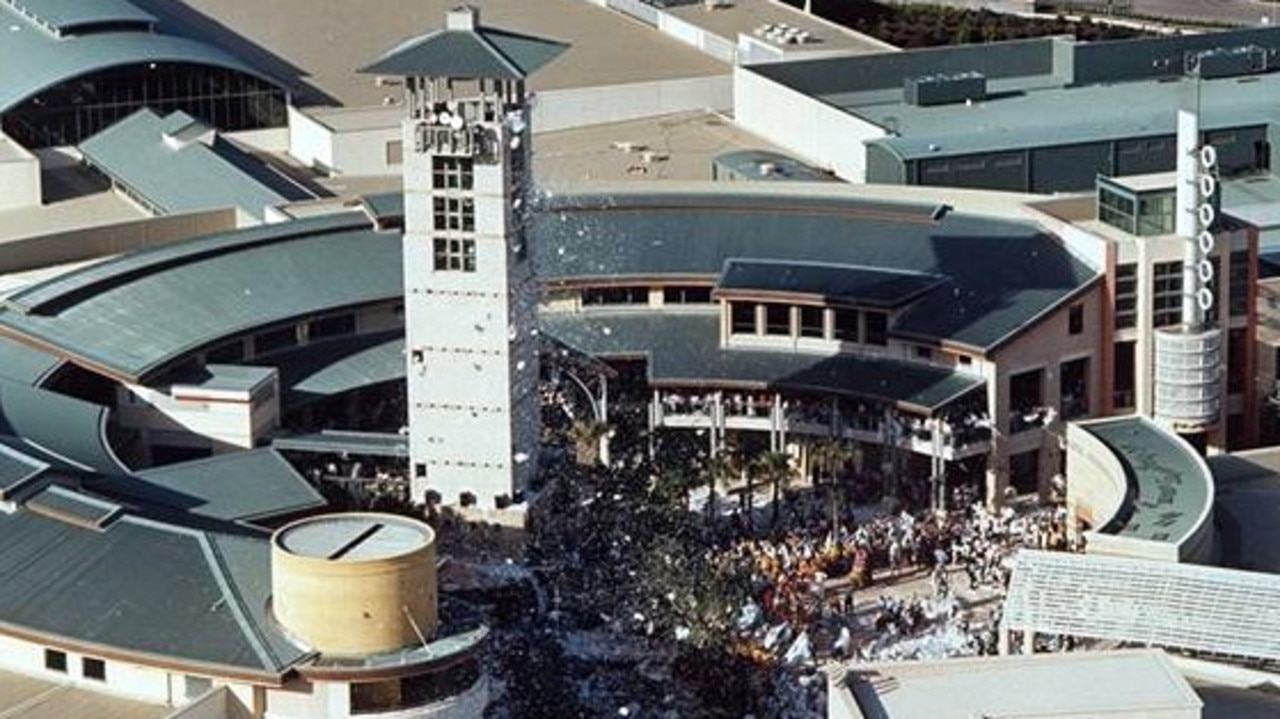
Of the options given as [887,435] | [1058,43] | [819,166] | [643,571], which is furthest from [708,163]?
[643,571]

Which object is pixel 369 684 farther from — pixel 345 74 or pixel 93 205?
pixel 345 74

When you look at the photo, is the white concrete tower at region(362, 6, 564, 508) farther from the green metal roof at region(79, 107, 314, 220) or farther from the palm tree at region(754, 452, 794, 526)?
the green metal roof at region(79, 107, 314, 220)

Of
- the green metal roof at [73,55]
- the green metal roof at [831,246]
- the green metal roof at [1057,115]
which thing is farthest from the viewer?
the green metal roof at [73,55]

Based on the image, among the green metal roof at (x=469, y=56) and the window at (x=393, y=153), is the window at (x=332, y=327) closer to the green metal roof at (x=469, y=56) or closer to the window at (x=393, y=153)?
the green metal roof at (x=469, y=56)

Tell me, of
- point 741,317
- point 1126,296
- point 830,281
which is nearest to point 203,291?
point 741,317

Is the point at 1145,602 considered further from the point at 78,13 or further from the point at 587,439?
the point at 78,13

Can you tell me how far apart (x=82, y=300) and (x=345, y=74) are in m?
33.3

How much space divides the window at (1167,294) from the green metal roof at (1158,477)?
406cm

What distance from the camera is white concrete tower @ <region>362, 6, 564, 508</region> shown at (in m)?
76.8

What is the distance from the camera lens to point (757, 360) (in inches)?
3401

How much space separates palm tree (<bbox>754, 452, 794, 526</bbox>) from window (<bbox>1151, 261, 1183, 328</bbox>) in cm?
1077

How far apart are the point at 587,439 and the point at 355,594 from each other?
2053cm

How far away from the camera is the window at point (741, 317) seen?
285 ft

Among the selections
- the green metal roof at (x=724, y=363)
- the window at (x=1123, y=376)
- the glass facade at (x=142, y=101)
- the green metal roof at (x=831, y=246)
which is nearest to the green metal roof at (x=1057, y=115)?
the green metal roof at (x=831, y=246)
